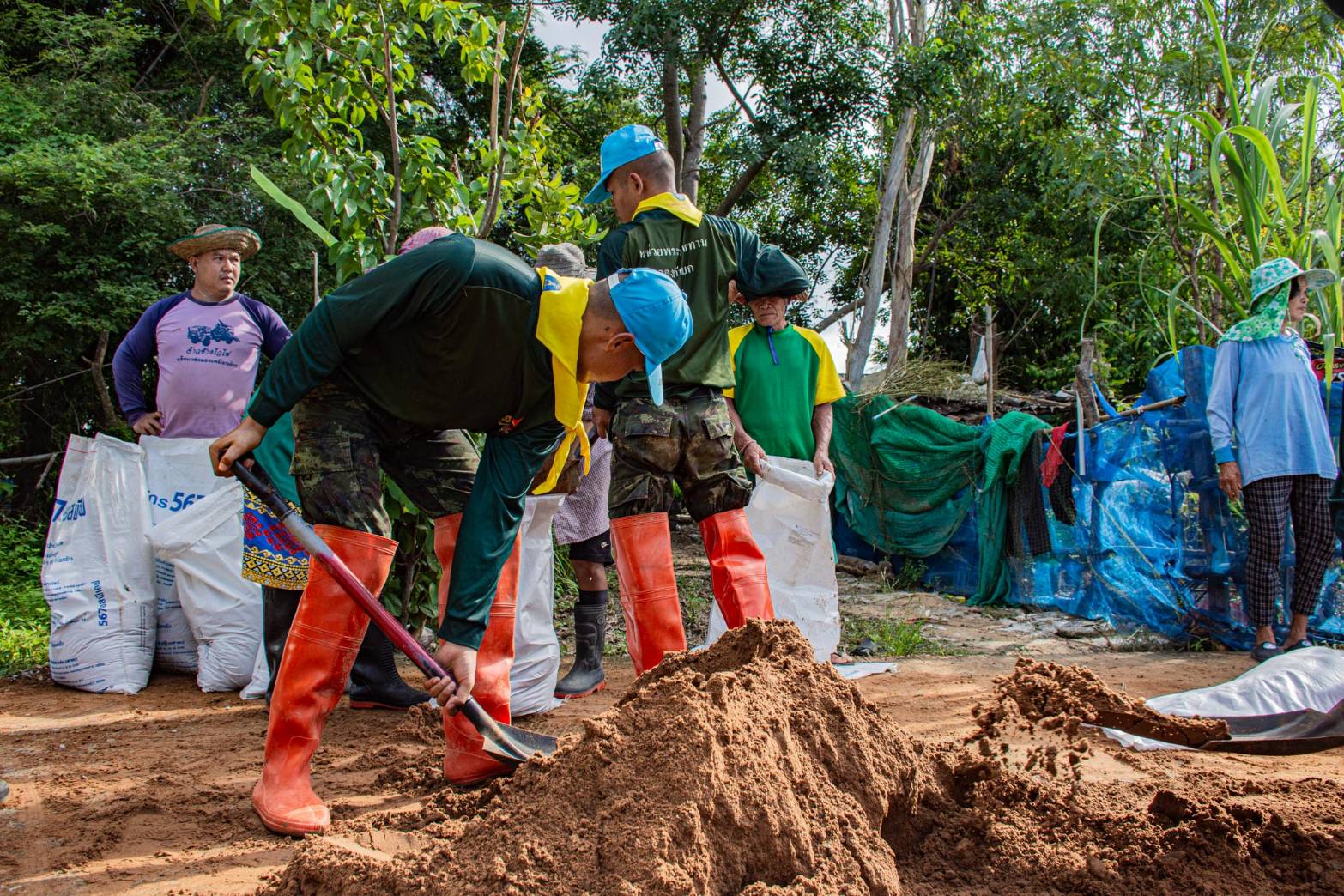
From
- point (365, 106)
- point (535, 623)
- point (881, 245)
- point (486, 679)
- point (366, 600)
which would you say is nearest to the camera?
point (366, 600)

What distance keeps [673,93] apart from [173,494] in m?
8.11

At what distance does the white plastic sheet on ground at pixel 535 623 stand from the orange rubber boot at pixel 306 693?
103cm

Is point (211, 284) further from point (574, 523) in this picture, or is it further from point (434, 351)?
point (434, 351)

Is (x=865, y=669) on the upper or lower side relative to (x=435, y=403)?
lower

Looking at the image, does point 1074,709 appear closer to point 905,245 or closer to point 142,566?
point 142,566

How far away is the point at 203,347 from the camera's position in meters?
4.07

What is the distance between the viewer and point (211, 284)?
13.7 feet

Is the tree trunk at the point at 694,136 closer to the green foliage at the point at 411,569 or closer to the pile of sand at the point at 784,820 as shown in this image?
the green foliage at the point at 411,569

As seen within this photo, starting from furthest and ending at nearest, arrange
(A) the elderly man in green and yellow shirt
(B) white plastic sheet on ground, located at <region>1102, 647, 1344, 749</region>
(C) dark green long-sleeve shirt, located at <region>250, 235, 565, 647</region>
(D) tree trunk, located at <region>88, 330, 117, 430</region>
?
(D) tree trunk, located at <region>88, 330, 117, 430</region>, (A) the elderly man in green and yellow shirt, (B) white plastic sheet on ground, located at <region>1102, 647, 1344, 749</region>, (C) dark green long-sleeve shirt, located at <region>250, 235, 565, 647</region>

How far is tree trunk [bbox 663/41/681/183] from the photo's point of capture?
1010 centimetres

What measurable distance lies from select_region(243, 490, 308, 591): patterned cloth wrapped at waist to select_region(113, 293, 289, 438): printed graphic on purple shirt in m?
0.79

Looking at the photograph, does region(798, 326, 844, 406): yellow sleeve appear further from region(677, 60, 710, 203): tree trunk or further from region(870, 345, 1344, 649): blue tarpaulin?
region(677, 60, 710, 203): tree trunk

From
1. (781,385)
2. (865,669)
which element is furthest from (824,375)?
(865,669)

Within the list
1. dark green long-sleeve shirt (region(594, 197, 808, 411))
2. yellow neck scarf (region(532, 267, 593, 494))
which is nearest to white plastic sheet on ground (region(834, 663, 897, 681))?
dark green long-sleeve shirt (region(594, 197, 808, 411))
